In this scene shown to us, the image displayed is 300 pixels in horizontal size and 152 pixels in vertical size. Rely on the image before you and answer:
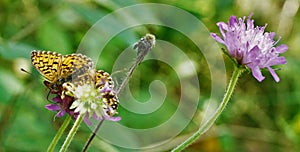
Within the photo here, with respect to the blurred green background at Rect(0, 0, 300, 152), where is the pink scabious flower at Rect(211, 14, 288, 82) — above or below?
below

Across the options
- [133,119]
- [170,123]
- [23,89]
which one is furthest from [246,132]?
[23,89]

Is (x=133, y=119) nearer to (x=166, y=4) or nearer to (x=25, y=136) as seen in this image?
(x=25, y=136)

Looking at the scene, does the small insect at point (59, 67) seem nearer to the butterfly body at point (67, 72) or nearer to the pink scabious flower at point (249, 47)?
the butterfly body at point (67, 72)

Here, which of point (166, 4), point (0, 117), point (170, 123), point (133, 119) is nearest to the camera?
point (0, 117)

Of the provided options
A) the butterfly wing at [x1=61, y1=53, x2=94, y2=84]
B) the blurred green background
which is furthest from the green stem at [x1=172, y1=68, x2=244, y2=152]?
the blurred green background

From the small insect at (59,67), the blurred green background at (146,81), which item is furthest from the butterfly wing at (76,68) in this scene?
the blurred green background at (146,81)

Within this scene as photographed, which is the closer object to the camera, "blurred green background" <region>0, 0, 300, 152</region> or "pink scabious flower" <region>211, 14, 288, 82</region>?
"pink scabious flower" <region>211, 14, 288, 82</region>

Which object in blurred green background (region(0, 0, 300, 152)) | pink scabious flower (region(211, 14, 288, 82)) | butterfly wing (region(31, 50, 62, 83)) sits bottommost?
→ butterfly wing (region(31, 50, 62, 83))

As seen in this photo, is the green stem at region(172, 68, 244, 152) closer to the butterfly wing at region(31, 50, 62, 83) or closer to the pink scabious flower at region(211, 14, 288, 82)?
the pink scabious flower at region(211, 14, 288, 82)
